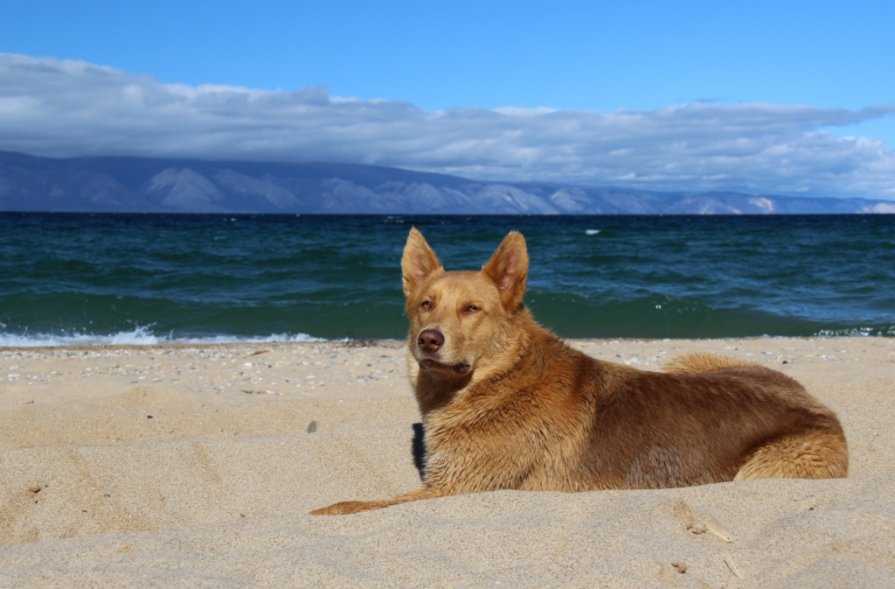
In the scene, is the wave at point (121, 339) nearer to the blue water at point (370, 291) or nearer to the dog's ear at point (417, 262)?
the blue water at point (370, 291)

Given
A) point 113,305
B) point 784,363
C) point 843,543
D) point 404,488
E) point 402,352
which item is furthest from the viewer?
point 113,305

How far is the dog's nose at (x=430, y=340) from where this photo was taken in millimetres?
5719

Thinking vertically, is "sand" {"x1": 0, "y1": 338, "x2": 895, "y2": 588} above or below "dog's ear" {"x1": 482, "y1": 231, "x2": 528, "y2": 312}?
below

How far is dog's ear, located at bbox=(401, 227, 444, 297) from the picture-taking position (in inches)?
252

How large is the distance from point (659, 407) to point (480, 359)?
1.18 metres

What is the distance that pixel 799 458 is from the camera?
5.70 metres

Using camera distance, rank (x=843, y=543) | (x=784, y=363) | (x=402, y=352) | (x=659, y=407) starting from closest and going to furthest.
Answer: (x=843, y=543) < (x=659, y=407) < (x=784, y=363) < (x=402, y=352)

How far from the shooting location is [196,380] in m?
11.0

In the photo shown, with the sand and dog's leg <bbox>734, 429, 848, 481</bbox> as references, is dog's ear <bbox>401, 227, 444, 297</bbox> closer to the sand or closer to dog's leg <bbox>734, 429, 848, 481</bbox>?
the sand

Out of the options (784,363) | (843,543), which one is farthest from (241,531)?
(784,363)

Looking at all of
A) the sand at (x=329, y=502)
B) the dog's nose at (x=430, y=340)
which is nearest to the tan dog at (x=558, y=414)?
the dog's nose at (x=430, y=340)

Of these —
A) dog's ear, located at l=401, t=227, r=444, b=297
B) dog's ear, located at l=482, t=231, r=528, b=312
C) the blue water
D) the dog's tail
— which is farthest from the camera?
the blue water

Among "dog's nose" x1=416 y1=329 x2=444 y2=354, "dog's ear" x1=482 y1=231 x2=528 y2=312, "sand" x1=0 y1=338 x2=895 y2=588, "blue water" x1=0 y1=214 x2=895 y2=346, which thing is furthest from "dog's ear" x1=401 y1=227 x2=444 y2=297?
"blue water" x1=0 y1=214 x2=895 y2=346

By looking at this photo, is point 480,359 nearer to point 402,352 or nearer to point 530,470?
point 530,470
